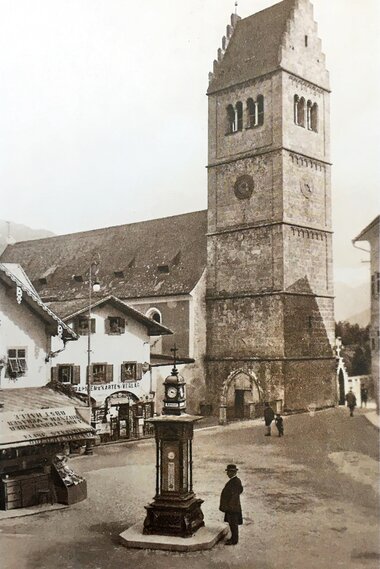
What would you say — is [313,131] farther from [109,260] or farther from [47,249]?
[47,249]

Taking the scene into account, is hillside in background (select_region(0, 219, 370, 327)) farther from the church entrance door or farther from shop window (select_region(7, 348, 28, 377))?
the church entrance door

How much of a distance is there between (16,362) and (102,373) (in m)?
1.65

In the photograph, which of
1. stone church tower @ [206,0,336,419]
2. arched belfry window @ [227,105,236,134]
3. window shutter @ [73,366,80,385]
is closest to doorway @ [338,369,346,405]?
stone church tower @ [206,0,336,419]

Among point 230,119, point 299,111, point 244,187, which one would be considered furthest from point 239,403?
point 230,119

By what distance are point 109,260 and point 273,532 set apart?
7.18 metres

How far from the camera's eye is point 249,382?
13.7 meters

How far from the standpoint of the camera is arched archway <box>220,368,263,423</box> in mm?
12062

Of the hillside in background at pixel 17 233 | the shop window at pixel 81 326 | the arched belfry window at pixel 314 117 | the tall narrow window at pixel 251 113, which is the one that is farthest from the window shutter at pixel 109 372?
the tall narrow window at pixel 251 113

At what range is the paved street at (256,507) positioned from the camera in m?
6.39

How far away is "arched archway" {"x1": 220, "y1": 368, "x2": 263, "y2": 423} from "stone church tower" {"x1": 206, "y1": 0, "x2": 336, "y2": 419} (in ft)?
0.08

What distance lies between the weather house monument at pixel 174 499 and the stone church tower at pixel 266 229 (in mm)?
4376

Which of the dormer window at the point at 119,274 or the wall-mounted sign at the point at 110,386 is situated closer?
the wall-mounted sign at the point at 110,386

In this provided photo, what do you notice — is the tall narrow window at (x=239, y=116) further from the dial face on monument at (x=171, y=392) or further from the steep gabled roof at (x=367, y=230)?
the dial face on monument at (x=171, y=392)

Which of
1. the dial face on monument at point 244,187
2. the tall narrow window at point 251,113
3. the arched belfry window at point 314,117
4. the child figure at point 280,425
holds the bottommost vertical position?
the child figure at point 280,425
